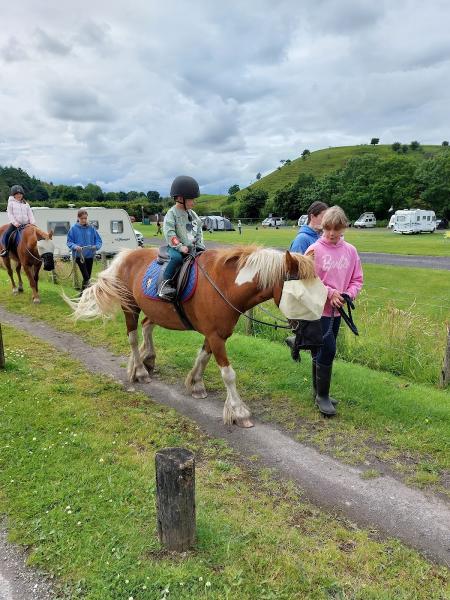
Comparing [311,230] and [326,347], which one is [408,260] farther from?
[326,347]

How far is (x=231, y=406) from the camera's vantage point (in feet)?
14.9

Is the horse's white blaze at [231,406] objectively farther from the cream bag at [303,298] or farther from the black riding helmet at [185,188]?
the black riding helmet at [185,188]

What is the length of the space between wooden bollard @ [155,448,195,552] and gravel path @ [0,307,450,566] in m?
1.20

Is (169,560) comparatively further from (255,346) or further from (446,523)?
(255,346)

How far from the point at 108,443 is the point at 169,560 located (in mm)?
1634

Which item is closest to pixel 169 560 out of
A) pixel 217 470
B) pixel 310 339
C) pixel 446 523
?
pixel 217 470

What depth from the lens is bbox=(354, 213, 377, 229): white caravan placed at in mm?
59688

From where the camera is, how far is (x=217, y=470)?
12.0 feet

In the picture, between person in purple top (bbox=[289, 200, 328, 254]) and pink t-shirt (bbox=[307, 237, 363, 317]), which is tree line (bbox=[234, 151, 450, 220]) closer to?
person in purple top (bbox=[289, 200, 328, 254])

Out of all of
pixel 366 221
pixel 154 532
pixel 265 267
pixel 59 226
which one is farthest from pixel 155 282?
pixel 366 221

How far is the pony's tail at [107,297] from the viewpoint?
19.2ft

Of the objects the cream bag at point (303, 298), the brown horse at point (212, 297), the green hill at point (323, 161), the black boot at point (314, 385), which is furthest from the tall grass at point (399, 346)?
the green hill at point (323, 161)

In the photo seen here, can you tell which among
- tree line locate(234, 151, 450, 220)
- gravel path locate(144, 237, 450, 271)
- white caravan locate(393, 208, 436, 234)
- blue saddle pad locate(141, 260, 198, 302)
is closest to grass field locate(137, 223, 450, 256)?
gravel path locate(144, 237, 450, 271)

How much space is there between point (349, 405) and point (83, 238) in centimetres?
779
